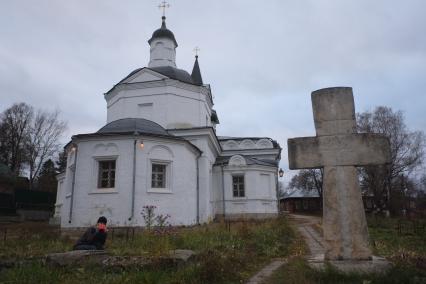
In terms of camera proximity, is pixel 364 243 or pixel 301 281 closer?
pixel 301 281

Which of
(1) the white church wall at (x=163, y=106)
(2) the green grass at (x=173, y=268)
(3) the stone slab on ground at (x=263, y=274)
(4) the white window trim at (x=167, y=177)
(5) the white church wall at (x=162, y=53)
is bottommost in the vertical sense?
(3) the stone slab on ground at (x=263, y=274)

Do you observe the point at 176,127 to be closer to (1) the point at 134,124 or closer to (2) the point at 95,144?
(1) the point at 134,124

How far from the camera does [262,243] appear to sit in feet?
34.6

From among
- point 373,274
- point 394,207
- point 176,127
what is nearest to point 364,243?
point 373,274

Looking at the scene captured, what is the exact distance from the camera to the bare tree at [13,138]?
40.9 m

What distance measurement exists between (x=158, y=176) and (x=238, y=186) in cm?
903

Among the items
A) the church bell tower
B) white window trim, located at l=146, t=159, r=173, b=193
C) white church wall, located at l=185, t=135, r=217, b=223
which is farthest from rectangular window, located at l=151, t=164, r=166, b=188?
the church bell tower

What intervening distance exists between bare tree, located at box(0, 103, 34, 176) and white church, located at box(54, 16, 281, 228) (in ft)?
55.1

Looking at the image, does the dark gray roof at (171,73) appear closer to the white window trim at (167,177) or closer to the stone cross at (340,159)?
the white window trim at (167,177)

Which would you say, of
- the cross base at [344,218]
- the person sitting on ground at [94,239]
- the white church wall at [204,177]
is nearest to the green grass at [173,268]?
the person sitting on ground at [94,239]

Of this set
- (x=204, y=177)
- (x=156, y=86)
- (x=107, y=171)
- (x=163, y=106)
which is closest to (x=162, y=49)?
(x=156, y=86)

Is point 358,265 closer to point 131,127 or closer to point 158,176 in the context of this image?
point 158,176

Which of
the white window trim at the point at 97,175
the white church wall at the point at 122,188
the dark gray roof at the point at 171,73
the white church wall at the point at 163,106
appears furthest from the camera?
the dark gray roof at the point at 171,73

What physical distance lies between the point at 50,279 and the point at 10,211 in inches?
1056
